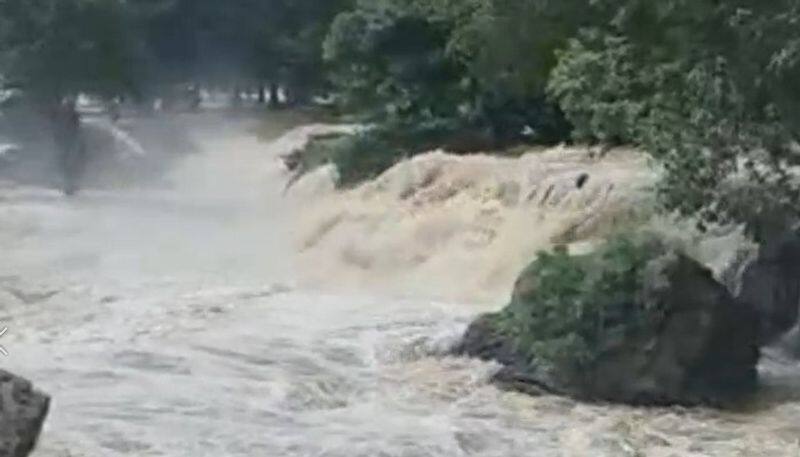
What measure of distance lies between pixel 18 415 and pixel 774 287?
706cm

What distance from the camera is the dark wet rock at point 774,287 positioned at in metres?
11.5

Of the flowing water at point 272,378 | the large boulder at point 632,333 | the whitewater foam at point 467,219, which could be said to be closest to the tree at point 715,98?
the large boulder at point 632,333

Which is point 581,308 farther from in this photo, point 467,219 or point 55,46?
point 55,46

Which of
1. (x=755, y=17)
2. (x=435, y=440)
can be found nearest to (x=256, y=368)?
(x=435, y=440)

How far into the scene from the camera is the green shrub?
1002 cm

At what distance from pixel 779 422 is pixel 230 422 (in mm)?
3012

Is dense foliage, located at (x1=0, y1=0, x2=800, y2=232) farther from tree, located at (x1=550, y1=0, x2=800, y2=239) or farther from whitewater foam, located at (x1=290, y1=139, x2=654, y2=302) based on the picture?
whitewater foam, located at (x1=290, y1=139, x2=654, y2=302)

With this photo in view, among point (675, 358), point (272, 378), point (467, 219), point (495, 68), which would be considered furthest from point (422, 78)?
point (675, 358)

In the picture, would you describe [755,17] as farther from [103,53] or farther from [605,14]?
[103,53]

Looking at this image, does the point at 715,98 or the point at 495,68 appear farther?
the point at 495,68

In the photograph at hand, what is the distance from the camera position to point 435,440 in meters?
9.03

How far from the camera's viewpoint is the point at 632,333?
10031 mm

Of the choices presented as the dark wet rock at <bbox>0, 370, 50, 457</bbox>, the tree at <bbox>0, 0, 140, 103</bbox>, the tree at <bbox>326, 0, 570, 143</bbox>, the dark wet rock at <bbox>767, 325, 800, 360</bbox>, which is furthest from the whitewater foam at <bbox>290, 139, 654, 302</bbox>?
the tree at <bbox>0, 0, 140, 103</bbox>

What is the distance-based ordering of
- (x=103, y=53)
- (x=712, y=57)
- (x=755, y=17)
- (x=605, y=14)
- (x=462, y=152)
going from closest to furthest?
(x=755, y=17) < (x=712, y=57) < (x=605, y=14) < (x=462, y=152) < (x=103, y=53)
